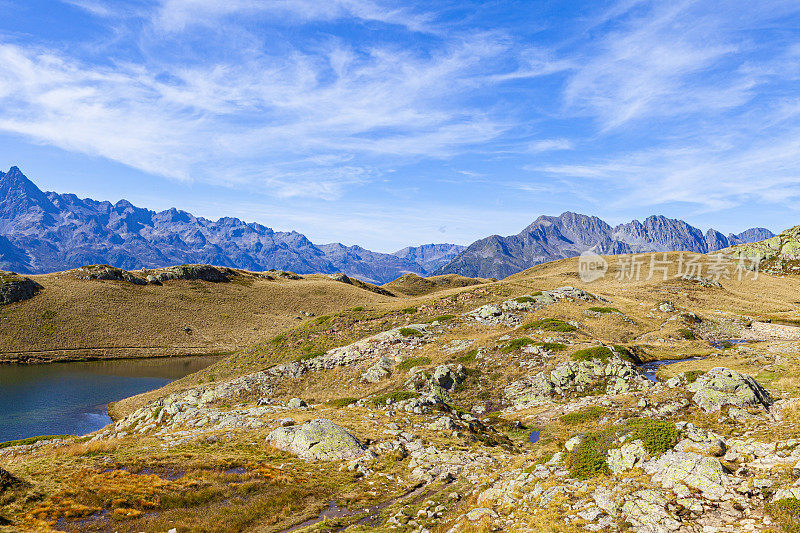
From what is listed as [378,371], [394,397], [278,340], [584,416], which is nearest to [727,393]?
[584,416]

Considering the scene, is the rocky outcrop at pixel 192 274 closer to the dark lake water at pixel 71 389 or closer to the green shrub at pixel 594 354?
the dark lake water at pixel 71 389

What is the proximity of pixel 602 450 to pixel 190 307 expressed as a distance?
131 meters

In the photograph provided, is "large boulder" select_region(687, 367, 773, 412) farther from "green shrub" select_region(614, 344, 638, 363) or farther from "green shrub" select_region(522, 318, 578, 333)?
"green shrub" select_region(522, 318, 578, 333)

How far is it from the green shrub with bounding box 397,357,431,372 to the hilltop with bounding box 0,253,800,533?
0.17 metres

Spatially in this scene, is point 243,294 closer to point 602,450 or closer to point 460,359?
point 460,359

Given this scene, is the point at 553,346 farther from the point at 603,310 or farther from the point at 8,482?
the point at 8,482

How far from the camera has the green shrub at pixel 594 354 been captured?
3555 cm

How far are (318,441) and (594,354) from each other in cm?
2717

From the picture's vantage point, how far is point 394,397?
111 ft

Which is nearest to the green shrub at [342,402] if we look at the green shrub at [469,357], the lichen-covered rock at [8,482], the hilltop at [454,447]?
the hilltop at [454,447]

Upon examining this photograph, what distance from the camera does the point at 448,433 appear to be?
86.4 ft

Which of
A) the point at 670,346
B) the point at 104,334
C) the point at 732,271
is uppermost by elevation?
the point at 732,271

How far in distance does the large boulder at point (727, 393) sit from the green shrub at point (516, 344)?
19.5 m

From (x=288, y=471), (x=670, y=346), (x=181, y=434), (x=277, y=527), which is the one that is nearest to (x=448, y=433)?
(x=288, y=471)
